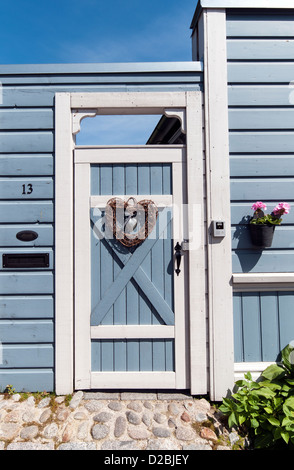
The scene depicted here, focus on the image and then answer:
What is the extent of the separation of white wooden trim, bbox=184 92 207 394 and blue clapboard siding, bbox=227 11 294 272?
0.97ft

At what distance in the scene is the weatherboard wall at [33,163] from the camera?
229 cm

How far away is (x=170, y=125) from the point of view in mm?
3760

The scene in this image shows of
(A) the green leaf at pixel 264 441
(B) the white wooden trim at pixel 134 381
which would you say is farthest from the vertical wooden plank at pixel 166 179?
(A) the green leaf at pixel 264 441

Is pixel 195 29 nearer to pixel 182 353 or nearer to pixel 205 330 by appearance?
pixel 205 330

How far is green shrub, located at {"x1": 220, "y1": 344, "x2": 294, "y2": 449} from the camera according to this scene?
5.90 ft

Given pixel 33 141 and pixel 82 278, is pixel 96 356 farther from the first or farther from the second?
pixel 33 141

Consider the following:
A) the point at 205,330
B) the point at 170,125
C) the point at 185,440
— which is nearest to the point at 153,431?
the point at 185,440

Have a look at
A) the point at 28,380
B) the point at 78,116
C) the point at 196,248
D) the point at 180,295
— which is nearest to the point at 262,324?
the point at 180,295

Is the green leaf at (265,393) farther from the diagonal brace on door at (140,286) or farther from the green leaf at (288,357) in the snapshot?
the diagonal brace on door at (140,286)

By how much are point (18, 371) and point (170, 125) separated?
3.52 meters

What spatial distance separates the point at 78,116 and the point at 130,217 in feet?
3.42

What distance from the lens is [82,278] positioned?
7.54 ft

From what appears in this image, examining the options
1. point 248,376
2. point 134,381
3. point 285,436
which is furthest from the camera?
point 134,381

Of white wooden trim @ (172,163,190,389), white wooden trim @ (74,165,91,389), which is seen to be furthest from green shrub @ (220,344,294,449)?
white wooden trim @ (74,165,91,389)
